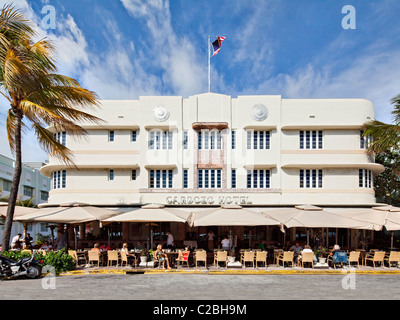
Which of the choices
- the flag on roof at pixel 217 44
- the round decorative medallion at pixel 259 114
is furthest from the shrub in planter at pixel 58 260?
the flag on roof at pixel 217 44

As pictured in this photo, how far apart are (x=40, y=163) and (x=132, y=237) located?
169 ft

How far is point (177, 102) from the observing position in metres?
25.1

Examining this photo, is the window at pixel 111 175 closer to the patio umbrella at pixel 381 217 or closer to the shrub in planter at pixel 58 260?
the shrub in planter at pixel 58 260

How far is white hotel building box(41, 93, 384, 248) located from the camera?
24.4 m

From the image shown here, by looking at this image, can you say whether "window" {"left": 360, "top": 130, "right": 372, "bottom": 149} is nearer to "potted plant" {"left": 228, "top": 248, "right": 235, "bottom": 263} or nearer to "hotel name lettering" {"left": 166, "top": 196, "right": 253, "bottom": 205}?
"hotel name lettering" {"left": 166, "top": 196, "right": 253, "bottom": 205}

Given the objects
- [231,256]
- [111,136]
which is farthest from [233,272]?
[111,136]

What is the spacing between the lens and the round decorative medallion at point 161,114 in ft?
81.9

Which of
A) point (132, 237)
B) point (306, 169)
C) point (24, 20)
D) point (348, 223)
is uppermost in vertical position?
point (24, 20)

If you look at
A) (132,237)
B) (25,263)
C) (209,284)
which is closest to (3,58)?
(25,263)

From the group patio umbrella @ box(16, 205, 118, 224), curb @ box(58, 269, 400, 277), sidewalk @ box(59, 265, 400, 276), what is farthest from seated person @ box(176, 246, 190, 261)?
patio umbrella @ box(16, 205, 118, 224)

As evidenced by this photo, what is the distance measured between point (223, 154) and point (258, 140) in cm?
282

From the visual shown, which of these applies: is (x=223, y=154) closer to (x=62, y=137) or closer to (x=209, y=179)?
(x=209, y=179)
